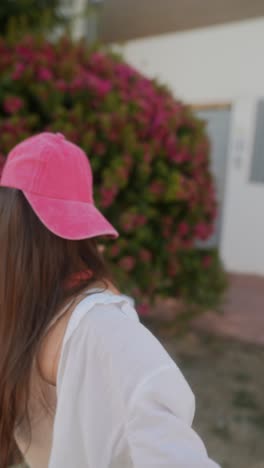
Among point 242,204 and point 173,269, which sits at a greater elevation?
point 242,204

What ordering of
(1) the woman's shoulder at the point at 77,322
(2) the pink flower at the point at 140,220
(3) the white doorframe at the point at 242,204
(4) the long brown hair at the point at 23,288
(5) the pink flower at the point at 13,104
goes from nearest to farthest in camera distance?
(1) the woman's shoulder at the point at 77,322
(4) the long brown hair at the point at 23,288
(5) the pink flower at the point at 13,104
(2) the pink flower at the point at 140,220
(3) the white doorframe at the point at 242,204

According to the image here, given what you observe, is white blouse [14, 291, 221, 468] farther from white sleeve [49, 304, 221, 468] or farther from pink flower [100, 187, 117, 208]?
pink flower [100, 187, 117, 208]

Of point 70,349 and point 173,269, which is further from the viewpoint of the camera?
point 173,269

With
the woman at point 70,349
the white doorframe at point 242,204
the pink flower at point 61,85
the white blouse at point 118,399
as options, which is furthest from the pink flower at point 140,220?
the white doorframe at point 242,204

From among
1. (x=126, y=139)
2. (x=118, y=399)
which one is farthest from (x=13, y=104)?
(x=118, y=399)

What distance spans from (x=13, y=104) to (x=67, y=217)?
1578mm

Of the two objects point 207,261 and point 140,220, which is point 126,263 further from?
point 207,261

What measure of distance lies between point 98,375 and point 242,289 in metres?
5.09

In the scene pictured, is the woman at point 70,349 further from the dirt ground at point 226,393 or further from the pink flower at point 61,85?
the dirt ground at point 226,393

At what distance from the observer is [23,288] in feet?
3.30

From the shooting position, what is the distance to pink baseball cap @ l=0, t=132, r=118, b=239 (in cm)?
101

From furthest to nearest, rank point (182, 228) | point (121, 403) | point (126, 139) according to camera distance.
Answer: point (182, 228) → point (126, 139) → point (121, 403)

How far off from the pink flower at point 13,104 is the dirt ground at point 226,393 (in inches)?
83.0

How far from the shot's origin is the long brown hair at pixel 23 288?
3.23ft
